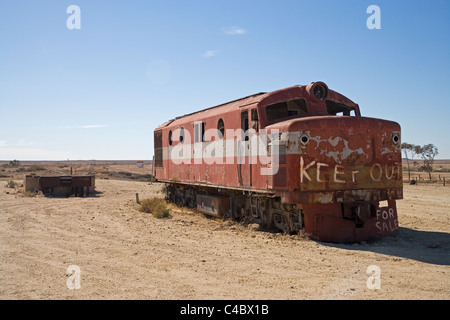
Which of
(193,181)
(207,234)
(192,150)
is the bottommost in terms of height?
(207,234)

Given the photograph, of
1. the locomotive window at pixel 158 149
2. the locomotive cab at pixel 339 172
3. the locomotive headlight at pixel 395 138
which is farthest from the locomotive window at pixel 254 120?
the locomotive window at pixel 158 149

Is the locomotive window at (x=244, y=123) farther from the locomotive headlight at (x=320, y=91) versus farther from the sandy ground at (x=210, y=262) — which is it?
the sandy ground at (x=210, y=262)

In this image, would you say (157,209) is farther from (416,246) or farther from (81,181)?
(81,181)


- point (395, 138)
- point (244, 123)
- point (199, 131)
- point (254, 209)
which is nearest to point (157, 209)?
point (199, 131)

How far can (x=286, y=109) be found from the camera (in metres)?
10.7

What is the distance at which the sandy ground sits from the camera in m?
5.68

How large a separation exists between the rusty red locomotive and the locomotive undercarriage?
3 centimetres

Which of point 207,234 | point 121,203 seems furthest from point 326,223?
point 121,203

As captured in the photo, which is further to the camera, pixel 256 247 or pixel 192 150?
pixel 192 150

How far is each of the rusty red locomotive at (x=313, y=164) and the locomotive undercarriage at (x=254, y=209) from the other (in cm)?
3

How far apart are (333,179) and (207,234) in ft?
12.2

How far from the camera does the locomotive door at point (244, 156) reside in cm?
1063

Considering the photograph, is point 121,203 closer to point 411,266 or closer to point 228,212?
point 228,212
